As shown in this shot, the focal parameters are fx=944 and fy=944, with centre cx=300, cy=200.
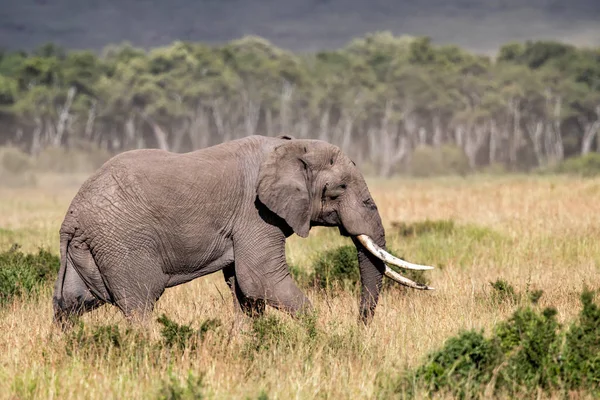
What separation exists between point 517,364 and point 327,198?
2442 mm

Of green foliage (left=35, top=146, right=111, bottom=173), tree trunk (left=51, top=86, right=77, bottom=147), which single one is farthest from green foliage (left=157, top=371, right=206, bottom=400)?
tree trunk (left=51, top=86, right=77, bottom=147)

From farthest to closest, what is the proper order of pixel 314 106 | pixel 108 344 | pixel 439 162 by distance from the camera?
pixel 314 106
pixel 439 162
pixel 108 344

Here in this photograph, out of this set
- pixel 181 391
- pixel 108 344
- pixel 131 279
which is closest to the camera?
pixel 181 391

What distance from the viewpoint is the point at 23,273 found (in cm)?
891

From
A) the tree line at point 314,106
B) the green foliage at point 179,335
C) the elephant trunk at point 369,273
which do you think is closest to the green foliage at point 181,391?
the green foliage at point 179,335

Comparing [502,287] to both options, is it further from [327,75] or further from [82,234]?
[327,75]

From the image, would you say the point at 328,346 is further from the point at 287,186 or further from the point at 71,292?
the point at 71,292

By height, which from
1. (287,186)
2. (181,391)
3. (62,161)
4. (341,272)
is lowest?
(62,161)

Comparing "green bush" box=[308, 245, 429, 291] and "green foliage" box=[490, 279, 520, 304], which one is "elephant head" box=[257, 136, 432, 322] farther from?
"green bush" box=[308, 245, 429, 291]

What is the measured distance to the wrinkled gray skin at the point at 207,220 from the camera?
683 centimetres

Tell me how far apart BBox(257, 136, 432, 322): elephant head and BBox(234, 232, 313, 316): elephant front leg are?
0.84ft

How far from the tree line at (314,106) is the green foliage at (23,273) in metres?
60.4

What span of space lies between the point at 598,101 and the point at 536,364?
67260 millimetres

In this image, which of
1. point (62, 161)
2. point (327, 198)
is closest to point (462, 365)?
point (327, 198)
